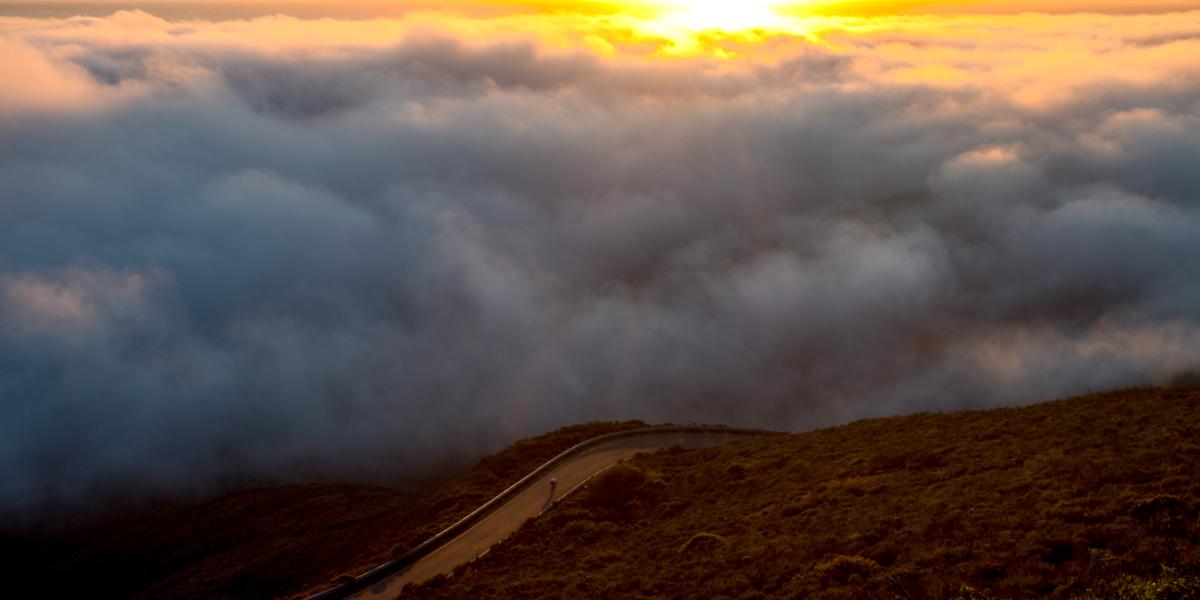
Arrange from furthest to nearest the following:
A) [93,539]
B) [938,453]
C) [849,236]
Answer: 1. [849,236]
2. [93,539]
3. [938,453]

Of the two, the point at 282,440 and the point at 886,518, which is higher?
the point at 282,440

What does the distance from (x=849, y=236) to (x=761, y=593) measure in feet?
513

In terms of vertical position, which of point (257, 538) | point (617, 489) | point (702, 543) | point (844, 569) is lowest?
point (844, 569)

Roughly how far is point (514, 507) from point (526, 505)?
46cm

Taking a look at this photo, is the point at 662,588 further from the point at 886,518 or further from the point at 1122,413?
the point at 1122,413

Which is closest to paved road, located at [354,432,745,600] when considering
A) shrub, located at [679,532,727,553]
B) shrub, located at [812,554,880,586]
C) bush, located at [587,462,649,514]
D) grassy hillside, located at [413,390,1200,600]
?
grassy hillside, located at [413,390,1200,600]

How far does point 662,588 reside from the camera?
72.1 ft

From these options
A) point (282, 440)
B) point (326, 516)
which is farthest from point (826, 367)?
point (326, 516)

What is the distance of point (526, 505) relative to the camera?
3256 cm

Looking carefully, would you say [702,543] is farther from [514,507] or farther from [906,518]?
[514,507]

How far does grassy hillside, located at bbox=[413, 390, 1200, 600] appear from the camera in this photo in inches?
691

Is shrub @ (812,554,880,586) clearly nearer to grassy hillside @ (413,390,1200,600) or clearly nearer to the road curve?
grassy hillside @ (413,390,1200,600)

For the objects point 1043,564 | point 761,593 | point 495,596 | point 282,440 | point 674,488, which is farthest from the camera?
point 282,440

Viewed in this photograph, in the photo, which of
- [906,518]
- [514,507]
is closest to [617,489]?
[514,507]
